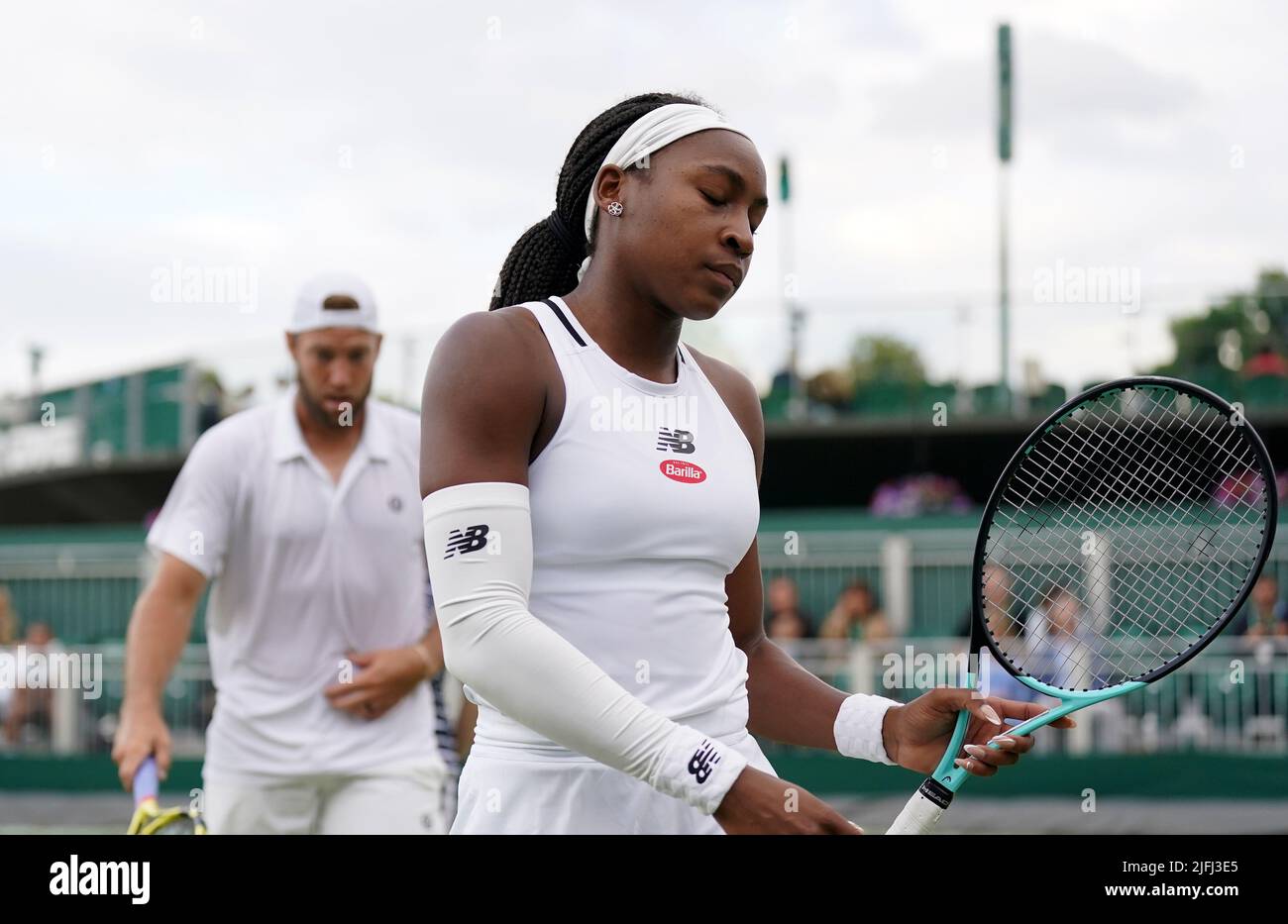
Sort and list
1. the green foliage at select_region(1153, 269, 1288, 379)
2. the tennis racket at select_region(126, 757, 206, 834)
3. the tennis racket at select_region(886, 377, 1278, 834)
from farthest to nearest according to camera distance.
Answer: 1. the green foliage at select_region(1153, 269, 1288, 379)
2. the tennis racket at select_region(126, 757, 206, 834)
3. the tennis racket at select_region(886, 377, 1278, 834)

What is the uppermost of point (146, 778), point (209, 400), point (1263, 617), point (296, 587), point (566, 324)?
point (209, 400)

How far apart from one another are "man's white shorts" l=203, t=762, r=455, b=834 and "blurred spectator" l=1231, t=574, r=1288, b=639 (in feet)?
32.5

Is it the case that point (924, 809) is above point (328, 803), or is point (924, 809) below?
above

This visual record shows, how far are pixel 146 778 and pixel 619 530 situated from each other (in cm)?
255

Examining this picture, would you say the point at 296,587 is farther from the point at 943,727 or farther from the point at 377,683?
the point at 943,727

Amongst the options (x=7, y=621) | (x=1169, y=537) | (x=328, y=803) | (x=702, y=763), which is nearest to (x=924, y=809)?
(x=702, y=763)

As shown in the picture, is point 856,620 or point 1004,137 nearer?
point 856,620

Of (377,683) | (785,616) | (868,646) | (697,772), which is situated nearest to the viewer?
(697,772)

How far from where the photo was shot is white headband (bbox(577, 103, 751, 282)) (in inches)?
111

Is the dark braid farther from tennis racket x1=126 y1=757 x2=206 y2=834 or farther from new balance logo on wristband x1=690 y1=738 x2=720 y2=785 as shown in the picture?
tennis racket x1=126 y1=757 x2=206 y2=834

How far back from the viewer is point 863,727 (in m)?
3.07

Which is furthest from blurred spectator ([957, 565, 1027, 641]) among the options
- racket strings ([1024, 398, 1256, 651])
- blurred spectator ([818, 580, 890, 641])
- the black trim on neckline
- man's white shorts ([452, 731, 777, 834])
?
blurred spectator ([818, 580, 890, 641])

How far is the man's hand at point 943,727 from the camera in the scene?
2.90 metres
